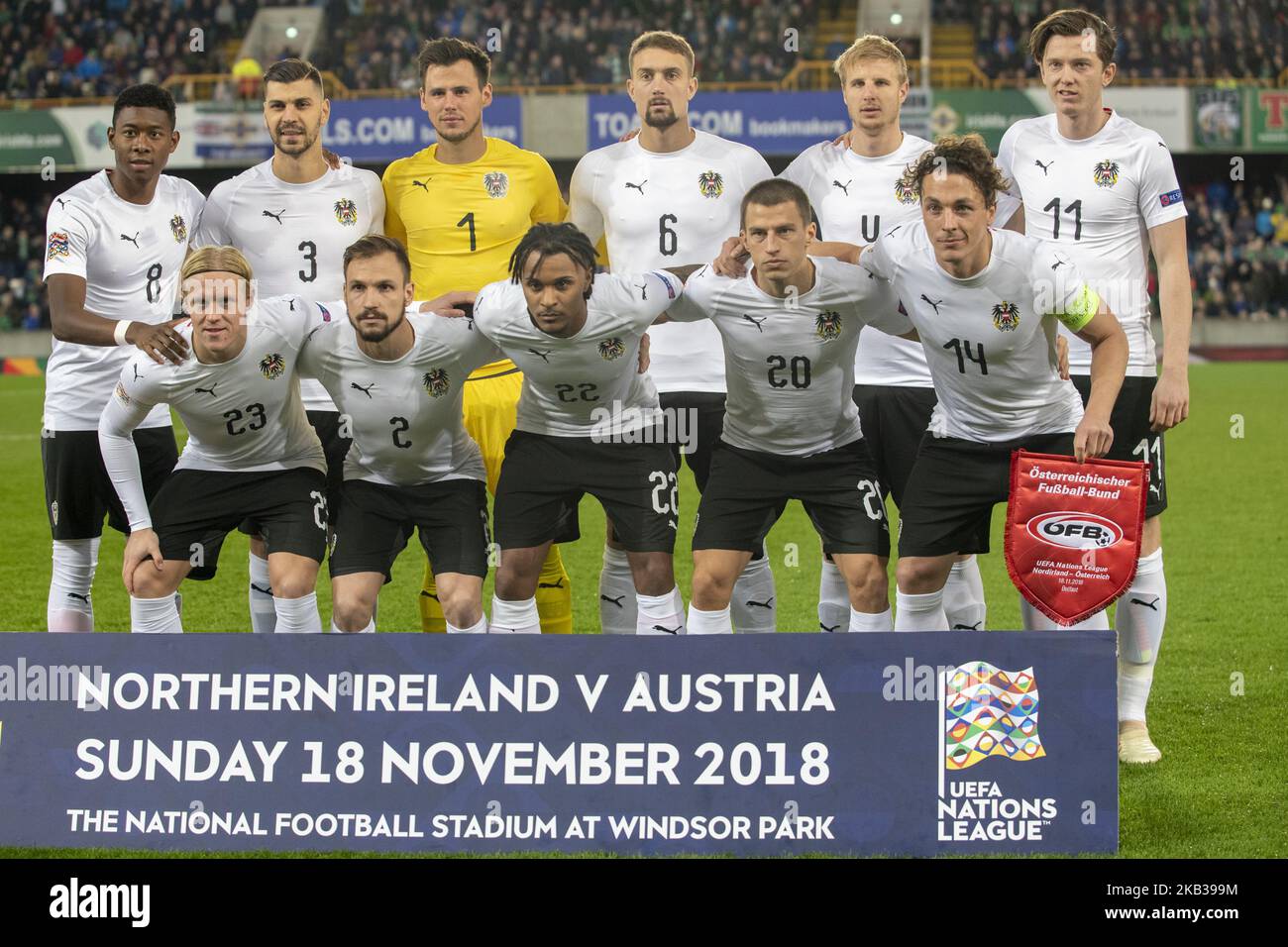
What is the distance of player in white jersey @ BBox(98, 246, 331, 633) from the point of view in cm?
508

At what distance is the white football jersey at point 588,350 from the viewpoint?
5.03m

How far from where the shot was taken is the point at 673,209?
562cm

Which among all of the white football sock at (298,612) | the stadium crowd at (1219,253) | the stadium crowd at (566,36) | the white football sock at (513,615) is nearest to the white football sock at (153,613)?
the white football sock at (298,612)

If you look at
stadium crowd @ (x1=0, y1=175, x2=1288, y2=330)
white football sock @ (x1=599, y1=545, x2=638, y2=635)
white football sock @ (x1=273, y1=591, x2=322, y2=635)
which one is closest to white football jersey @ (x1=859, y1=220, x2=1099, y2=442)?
white football sock @ (x1=599, y1=545, x2=638, y2=635)

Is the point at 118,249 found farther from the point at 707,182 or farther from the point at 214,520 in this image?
the point at 707,182

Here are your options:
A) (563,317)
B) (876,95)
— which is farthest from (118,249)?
A: (876,95)

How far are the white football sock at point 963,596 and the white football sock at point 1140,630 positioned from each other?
0.50m

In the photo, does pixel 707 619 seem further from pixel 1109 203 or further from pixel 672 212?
pixel 1109 203

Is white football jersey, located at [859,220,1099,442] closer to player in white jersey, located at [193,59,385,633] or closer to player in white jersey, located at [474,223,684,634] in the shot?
player in white jersey, located at [474,223,684,634]

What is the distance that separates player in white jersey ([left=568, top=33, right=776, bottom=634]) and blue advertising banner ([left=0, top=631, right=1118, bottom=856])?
163cm

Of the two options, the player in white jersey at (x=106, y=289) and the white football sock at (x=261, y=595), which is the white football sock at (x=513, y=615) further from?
the player in white jersey at (x=106, y=289)

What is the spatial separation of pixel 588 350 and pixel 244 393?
1152mm

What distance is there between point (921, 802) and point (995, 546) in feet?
23.0

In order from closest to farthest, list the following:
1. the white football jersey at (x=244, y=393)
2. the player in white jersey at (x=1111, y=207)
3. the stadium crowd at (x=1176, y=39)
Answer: the white football jersey at (x=244, y=393) < the player in white jersey at (x=1111, y=207) < the stadium crowd at (x=1176, y=39)
